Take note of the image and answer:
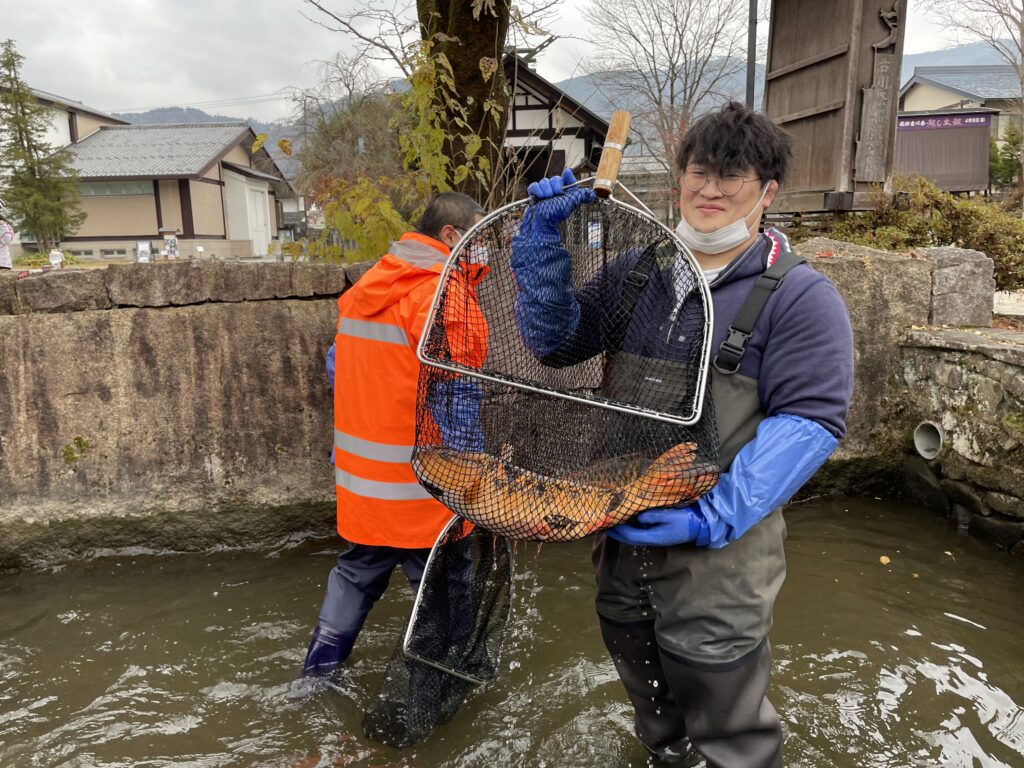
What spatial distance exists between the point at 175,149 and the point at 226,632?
37.6 meters

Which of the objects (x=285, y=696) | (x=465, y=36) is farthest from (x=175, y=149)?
(x=285, y=696)

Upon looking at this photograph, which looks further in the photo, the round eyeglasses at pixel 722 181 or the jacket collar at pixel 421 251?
the jacket collar at pixel 421 251

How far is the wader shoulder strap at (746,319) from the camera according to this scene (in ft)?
6.20

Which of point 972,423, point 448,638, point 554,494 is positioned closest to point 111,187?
point 448,638

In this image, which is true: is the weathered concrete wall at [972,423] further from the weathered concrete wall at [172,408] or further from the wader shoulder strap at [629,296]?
the wader shoulder strap at [629,296]

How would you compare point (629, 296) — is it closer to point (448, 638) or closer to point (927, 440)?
point (448, 638)

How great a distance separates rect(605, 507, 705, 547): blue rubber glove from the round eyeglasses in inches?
34.4

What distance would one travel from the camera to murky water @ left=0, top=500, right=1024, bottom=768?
284 centimetres

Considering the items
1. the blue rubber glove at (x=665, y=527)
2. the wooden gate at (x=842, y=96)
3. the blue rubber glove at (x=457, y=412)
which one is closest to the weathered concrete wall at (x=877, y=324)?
the wooden gate at (x=842, y=96)

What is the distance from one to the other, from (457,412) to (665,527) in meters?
0.80

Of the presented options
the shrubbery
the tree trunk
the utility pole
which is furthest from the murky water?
the utility pole

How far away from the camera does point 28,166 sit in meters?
27.2

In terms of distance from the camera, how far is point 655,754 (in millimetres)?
2529

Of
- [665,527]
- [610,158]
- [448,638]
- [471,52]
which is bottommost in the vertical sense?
[448,638]
